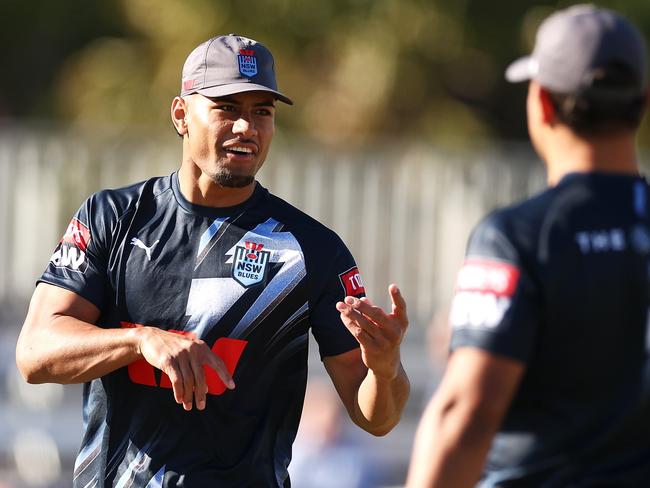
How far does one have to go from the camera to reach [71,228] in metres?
4.89

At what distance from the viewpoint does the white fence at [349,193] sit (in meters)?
11.0

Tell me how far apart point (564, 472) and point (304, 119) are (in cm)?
1278

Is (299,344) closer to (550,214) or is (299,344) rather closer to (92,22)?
(550,214)

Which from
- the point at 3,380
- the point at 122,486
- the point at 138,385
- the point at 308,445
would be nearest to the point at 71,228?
the point at 138,385

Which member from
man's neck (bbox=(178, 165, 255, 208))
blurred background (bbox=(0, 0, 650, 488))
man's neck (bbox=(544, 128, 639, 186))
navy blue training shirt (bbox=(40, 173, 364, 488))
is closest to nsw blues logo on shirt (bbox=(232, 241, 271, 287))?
navy blue training shirt (bbox=(40, 173, 364, 488))

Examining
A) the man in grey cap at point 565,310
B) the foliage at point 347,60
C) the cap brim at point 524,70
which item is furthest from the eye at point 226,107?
the foliage at point 347,60

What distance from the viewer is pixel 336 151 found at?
11.3 meters

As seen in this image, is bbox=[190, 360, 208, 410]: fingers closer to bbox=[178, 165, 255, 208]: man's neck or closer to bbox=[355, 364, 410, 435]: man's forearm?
bbox=[355, 364, 410, 435]: man's forearm

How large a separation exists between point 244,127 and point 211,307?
673 millimetres

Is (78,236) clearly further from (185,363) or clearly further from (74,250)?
(185,363)

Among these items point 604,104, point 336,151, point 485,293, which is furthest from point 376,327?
point 336,151

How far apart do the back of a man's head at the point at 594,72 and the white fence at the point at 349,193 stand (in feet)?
25.3

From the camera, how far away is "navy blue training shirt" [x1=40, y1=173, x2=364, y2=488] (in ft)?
15.2

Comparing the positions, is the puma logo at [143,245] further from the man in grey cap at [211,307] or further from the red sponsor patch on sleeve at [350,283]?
the red sponsor patch on sleeve at [350,283]
